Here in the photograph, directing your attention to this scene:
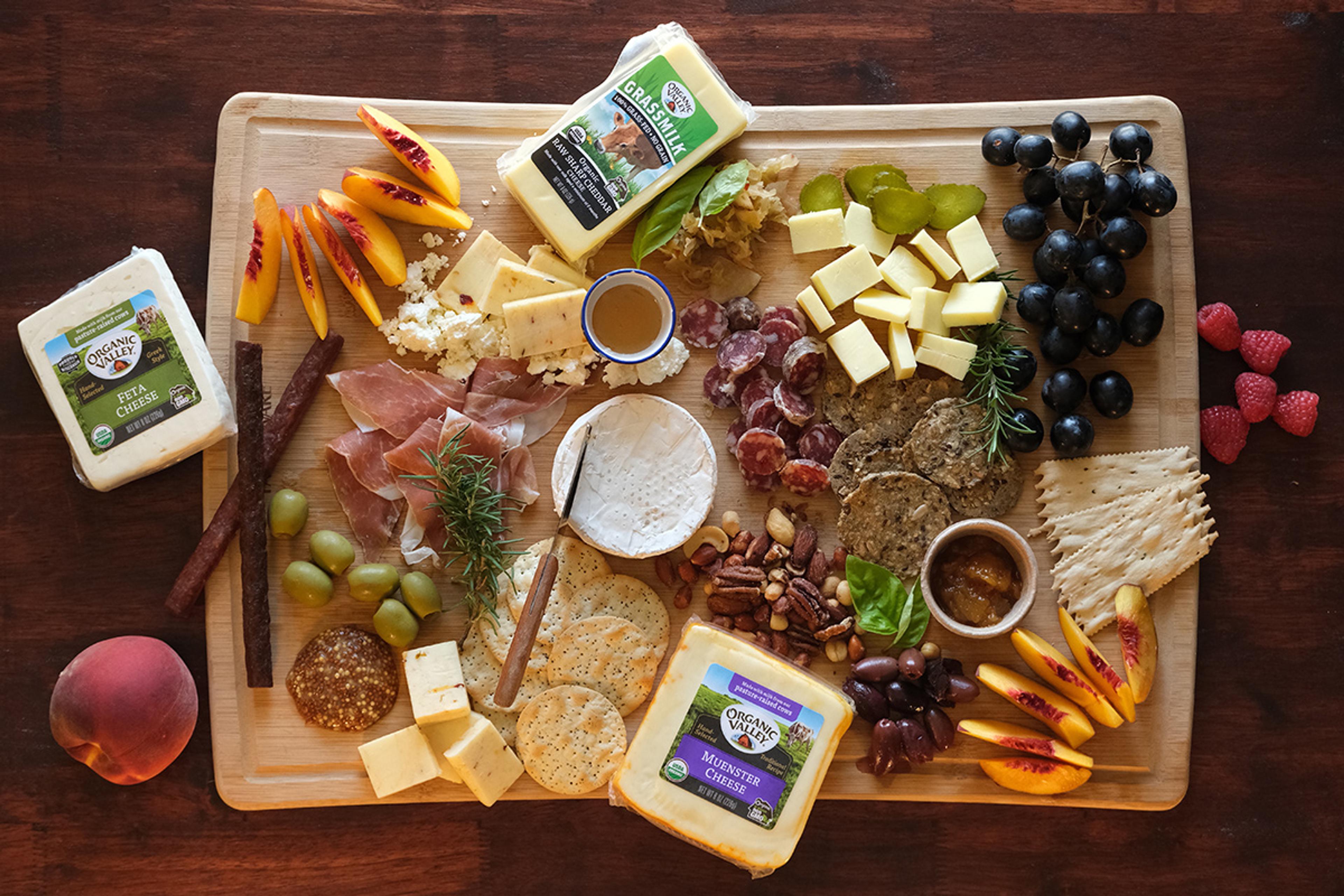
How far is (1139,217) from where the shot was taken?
81.4 inches

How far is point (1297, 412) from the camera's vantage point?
205cm

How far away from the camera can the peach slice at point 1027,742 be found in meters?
1.92

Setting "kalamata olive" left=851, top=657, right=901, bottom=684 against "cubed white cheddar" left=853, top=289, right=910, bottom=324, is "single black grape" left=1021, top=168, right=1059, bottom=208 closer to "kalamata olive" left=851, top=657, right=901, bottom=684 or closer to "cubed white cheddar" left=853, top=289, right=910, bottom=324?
"cubed white cheddar" left=853, top=289, right=910, bottom=324

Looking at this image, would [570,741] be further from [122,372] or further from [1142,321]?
[1142,321]

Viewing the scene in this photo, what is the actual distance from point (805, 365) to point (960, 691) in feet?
2.35

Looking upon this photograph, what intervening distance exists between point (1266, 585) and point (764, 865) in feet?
4.00

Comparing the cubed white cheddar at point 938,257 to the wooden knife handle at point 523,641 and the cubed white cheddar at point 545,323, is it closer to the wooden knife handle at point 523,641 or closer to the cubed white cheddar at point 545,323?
the cubed white cheddar at point 545,323

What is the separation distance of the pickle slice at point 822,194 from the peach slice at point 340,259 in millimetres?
925

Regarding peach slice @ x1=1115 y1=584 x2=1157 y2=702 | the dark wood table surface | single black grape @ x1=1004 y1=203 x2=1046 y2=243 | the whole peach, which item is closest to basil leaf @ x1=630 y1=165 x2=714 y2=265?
the dark wood table surface

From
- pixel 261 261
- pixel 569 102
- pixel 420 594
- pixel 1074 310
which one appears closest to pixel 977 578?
pixel 1074 310

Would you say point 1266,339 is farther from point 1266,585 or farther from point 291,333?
point 291,333

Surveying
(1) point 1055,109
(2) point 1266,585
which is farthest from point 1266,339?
(1) point 1055,109

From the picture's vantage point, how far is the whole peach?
1.91m

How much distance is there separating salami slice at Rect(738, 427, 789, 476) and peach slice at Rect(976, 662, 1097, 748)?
1.91 ft
